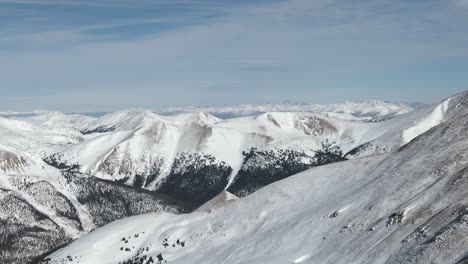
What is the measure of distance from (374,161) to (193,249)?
43.2 meters

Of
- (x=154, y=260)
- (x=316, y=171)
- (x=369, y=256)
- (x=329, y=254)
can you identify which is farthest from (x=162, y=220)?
(x=369, y=256)

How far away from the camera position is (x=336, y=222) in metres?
105

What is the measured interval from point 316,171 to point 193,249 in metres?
36.7

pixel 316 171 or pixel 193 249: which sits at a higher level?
pixel 316 171

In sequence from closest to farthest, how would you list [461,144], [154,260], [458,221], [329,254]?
[458,221], [329,254], [461,144], [154,260]

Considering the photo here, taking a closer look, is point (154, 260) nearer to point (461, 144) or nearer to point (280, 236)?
point (280, 236)

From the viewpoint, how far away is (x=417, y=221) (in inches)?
3378

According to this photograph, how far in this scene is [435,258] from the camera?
70500mm

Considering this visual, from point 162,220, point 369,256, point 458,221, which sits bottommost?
point 162,220

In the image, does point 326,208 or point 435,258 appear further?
point 326,208

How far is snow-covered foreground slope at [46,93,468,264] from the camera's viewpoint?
81.7 metres

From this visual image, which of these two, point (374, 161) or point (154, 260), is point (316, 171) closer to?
point (374, 161)

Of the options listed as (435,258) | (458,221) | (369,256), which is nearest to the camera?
(435,258)

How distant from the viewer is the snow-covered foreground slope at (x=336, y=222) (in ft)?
268
